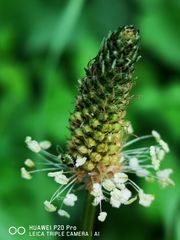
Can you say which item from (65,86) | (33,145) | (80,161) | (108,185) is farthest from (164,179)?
(65,86)

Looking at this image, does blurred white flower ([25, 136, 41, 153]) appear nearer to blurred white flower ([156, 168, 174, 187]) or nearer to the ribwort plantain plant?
the ribwort plantain plant

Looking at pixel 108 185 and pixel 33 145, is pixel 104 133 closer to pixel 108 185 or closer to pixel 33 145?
pixel 108 185

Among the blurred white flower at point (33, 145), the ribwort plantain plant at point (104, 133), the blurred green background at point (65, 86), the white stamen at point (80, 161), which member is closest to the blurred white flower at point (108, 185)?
the ribwort plantain plant at point (104, 133)

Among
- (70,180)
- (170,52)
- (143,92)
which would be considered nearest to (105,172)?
(70,180)

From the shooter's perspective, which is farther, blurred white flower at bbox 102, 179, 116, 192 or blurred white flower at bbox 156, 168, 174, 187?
blurred white flower at bbox 156, 168, 174, 187

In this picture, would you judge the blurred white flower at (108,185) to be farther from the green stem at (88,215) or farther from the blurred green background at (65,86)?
the blurred green background at (65,86)

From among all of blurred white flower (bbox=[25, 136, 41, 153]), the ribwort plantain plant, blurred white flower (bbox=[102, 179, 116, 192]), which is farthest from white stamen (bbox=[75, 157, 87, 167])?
blurred white flower (bbox=[25, 136, 41, 153])
